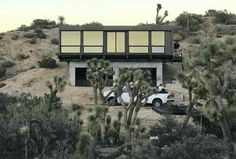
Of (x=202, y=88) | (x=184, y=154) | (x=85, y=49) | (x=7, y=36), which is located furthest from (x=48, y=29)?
(x=184, y=154)

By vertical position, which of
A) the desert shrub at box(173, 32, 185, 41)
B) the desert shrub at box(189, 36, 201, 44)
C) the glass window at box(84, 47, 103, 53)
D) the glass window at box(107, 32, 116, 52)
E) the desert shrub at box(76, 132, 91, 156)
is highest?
the desert shrub at box(173, 32, 185, 41)

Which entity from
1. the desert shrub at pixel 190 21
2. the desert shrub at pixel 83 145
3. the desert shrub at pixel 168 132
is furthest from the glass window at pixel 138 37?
the desert shrub at pixel 190 21

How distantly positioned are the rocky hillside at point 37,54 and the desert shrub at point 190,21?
437mm

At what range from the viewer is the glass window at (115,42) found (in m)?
54.1

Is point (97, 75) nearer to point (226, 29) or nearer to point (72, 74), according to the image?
point (72, 74)

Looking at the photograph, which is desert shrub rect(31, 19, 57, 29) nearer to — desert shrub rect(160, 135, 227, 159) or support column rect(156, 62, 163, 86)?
support column rect(156, 62, 163, 86)

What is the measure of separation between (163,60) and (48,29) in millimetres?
32990

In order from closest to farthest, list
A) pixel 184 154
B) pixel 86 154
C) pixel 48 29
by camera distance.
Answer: pixel 184 154 → pixel 86 154 → pixel 48 29

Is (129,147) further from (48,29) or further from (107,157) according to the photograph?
(48,29)

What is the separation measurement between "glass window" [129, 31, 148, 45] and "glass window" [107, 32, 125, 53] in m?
0.71

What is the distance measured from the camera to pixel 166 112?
39781mm

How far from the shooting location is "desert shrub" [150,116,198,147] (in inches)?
1232

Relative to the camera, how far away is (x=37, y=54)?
67625mm

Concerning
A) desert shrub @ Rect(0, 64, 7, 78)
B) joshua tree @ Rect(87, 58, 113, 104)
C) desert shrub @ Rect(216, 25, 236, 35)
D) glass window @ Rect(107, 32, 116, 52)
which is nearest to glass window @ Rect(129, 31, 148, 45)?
glass window @ Rect(107, 32, 116, 52)
